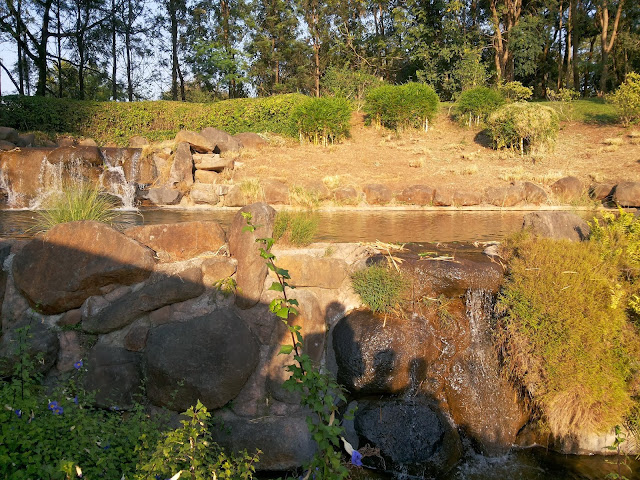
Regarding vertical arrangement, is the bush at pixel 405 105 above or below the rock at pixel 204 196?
above

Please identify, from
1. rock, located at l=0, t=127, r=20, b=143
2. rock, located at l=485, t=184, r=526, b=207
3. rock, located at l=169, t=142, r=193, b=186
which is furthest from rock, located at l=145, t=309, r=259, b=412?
rock, located at l=0, t=127, r=20, b=143

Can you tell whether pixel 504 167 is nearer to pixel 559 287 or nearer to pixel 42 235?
pixel 559 287

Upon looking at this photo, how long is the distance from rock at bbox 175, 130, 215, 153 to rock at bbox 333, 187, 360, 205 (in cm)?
477

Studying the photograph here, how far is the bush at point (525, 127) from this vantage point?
14.9 metres

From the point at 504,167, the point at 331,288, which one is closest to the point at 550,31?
the point at 504,167

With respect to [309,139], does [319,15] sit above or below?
above

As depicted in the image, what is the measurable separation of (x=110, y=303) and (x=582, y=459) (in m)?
3.82

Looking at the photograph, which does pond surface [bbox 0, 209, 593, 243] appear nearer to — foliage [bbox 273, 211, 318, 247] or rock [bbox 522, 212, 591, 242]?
rock [bbox 522, 212, 591, 242]

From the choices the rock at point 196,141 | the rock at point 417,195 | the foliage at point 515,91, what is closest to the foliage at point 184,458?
the rock at point 417,195

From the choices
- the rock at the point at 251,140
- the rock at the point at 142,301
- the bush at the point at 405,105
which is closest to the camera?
the rock at the point at 142,301

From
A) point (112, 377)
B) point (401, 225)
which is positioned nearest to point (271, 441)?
point (112, 377)

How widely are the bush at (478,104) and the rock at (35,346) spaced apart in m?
18.1

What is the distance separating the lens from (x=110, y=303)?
3.79m

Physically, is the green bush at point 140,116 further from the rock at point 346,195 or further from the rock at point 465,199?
the rock at point 465,199
